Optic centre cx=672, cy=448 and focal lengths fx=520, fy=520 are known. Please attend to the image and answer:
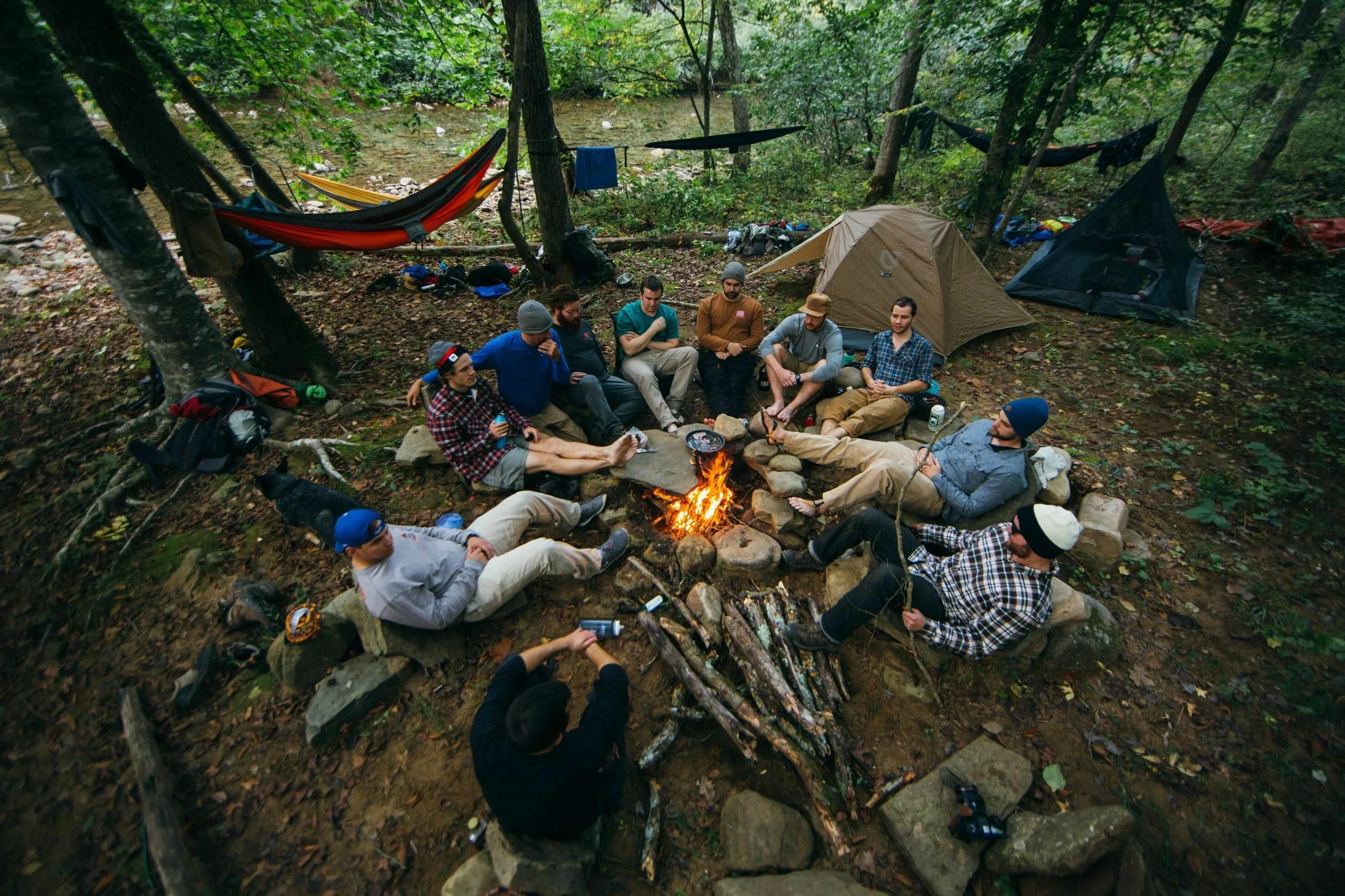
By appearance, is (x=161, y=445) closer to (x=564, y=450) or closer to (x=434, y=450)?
(x=434, y=450)

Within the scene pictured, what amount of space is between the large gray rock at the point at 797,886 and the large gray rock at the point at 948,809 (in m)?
0.27

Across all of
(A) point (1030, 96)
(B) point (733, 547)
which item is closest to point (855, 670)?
(B) point (733, 547)

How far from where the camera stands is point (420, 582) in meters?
2.88

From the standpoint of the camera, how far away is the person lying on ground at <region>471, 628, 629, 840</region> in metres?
2.16

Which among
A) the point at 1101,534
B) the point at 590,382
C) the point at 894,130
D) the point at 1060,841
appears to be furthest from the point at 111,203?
the point at 894,130

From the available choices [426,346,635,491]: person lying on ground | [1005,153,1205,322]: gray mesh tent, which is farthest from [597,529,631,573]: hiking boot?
[1005,153,1205,322]: gray mesh tent

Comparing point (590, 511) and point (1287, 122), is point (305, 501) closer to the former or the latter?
point (590, 511)

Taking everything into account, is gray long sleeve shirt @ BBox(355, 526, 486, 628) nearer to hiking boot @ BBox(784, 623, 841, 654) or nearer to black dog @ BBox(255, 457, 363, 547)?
black dog @ BBox(255, 457, 363, 547)

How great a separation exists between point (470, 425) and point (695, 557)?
1942mm

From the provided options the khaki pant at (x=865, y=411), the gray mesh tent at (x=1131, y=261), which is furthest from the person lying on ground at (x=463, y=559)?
the gray mesh tent at (x=1131, y=261)

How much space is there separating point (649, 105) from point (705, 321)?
60.5 ft

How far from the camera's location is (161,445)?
4.45 m

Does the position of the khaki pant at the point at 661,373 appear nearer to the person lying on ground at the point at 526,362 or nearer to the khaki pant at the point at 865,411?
the person lying on ground at the point at 526,362

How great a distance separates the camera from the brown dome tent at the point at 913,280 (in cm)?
583
